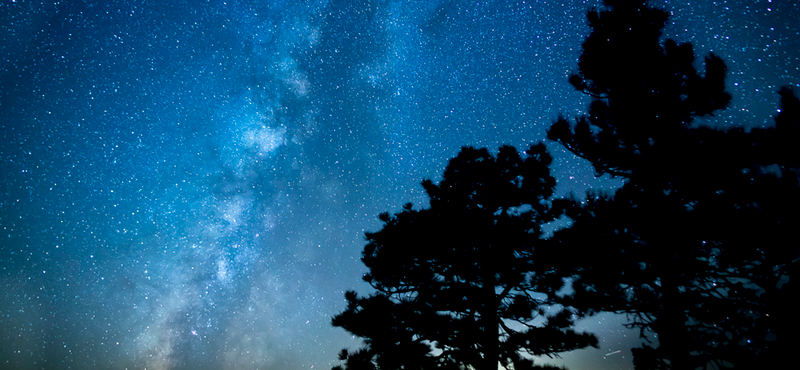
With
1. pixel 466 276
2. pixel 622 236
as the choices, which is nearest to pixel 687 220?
pixel 622 236

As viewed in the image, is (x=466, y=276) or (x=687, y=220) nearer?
(x=687, y=220)

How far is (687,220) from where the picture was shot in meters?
5.29

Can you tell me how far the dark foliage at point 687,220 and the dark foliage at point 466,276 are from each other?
1.44m

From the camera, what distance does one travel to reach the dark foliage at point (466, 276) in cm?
708

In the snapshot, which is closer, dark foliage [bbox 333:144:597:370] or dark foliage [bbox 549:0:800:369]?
dark foliage [bbox 549:0:800:369]

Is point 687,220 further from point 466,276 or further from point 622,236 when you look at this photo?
point 466,276

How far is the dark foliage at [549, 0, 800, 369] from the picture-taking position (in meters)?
4.70

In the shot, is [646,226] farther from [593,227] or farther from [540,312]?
[540,312]

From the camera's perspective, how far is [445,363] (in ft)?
23.1

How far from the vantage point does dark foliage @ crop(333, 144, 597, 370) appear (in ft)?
23.2

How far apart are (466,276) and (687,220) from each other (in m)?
4.37

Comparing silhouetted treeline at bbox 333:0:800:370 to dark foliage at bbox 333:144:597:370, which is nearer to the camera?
silhouetted treeline at bbox 333:0:800:370

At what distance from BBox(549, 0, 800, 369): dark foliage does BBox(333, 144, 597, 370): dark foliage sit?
144cm

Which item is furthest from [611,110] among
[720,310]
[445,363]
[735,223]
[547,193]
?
[445,363]
